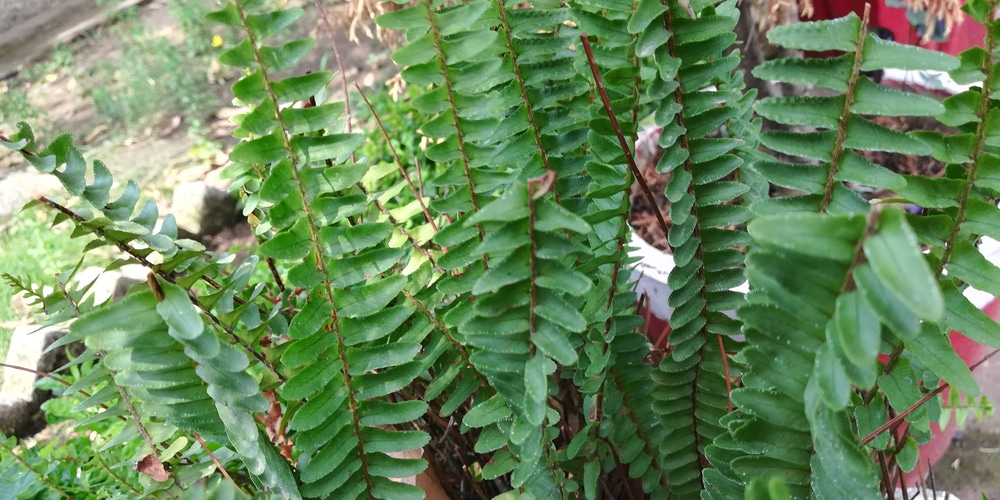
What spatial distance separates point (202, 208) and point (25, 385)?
70 cm

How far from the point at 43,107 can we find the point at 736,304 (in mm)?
3491

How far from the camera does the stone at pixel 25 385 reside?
173cm

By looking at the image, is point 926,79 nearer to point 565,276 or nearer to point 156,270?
point 565,276

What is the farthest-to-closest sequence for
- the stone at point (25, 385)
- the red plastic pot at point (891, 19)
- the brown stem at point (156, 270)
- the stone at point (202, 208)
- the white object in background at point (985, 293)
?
1. the stone at point (202, 208)
2. the red plastic pot at point (891, 19)
3. the stone at point (25, 385)
4. the white object in background at point (985, 293)
5. the brown stem at point (156, 270)

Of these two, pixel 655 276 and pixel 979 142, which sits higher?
pixel 979 142

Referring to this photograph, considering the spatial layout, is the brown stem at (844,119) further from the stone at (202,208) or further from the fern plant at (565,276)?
the stone at (202,208)

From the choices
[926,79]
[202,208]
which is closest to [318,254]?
[926,79]

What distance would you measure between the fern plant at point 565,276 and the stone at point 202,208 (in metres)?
1.57

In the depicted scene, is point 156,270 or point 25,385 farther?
point 25,385

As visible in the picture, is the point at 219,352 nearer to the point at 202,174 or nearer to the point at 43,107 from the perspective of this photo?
the point at 202,174

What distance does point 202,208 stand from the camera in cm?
226

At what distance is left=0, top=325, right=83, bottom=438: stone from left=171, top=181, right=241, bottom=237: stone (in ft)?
1.73

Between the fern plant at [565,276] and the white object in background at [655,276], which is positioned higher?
Answer: the fern plant at [565,276]

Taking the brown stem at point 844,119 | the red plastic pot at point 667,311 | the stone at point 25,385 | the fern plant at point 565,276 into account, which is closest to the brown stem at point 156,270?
the fern plant at point 565,276
